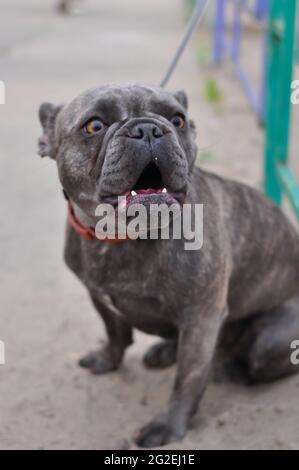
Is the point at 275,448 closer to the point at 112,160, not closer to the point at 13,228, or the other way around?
the point at 112,160

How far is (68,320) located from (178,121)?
1.58 metres

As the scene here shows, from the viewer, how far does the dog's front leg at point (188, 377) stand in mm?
2746

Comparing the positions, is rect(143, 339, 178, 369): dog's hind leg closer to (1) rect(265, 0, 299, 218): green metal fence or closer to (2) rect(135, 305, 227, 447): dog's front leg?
(2) rect(135, 305, 227, 447): dog's front leg

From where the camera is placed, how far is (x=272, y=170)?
4.59m

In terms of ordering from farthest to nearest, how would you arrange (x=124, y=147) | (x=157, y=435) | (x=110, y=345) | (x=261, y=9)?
(x=261, y=9) → (x=110, y=345) → (x=157, y=435) → (x=124, y=147)

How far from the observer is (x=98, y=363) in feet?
11.1

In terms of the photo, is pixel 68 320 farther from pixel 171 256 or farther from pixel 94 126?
pixel 94 126

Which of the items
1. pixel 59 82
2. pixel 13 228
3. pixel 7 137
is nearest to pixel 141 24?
pixel 59 82

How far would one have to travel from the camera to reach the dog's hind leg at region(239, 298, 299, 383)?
3.06 meters

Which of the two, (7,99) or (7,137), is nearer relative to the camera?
(7,137)

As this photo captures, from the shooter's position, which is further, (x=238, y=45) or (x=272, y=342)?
(x=238, y=45)

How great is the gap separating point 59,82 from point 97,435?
5.91 meters

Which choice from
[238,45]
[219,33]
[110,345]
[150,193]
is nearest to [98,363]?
[110,345]

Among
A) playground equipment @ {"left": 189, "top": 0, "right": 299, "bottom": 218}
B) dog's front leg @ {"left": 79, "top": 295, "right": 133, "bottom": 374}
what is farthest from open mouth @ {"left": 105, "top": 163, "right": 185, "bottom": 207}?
playground equipment @ {"left": 189, "top": 0, "right": 299, "bottom": 218}
